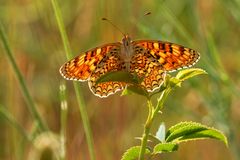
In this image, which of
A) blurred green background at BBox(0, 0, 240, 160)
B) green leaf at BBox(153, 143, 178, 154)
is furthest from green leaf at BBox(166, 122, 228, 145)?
blurred green background at BBox(0, 0, 240, 160)

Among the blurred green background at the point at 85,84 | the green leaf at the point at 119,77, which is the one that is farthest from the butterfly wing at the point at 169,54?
the blurred green background at the point at 85,84

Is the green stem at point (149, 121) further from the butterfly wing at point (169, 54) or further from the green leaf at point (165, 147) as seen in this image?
the butterfly wing at point (169, 54)

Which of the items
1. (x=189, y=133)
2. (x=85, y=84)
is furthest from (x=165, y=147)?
(x=85, y=84)

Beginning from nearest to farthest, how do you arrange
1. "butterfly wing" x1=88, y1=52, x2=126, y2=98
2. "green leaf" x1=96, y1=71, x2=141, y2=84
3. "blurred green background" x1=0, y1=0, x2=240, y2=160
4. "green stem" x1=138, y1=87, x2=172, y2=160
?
"green stem" x1=138, y1=87, x2=172, y2=160, "green leaf" x1=96, y1=71, x2=141, y2=84, "butterfly wing" x1=88, y1=52, x2=126, y2=98, "blurred green background" x1=0, y1=0, x2=240, y2=160

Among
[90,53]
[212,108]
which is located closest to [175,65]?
[90,53]

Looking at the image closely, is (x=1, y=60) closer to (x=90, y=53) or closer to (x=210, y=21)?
(x=210, y=21)

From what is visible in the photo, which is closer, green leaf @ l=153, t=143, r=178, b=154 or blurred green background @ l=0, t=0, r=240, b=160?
green leaf @ l=153, t=143, r=178, b=154

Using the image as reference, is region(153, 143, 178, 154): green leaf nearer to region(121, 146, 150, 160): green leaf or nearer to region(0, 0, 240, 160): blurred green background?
region(121, 146, 150, 160): green leaf

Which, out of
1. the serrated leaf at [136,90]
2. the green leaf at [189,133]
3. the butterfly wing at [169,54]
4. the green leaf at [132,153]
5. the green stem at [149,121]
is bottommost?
the butterfly wing at [169,54]
